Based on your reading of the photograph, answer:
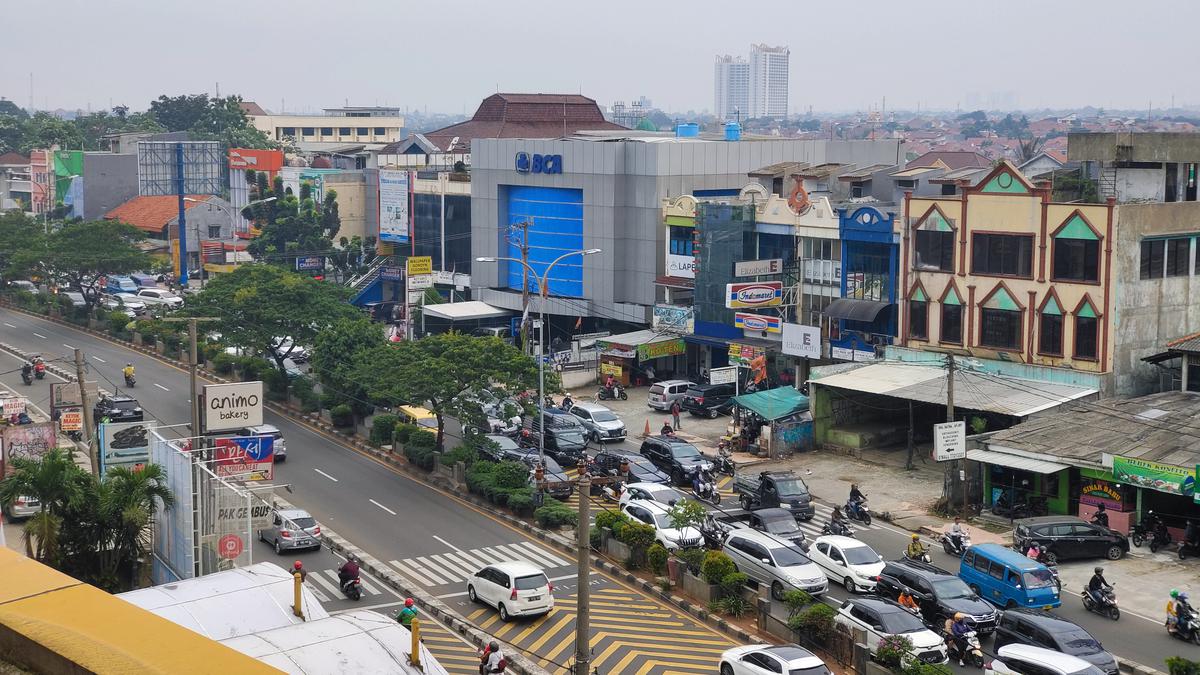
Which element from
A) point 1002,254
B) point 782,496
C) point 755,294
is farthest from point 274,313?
point 1002,254

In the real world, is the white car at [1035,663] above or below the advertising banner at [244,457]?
below

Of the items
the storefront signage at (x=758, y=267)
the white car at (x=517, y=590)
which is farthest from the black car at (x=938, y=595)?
the storefront signage at (x=758, y=267)

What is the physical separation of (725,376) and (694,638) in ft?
94.7

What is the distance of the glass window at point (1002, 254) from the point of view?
5450 centimetres

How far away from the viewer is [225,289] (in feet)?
226

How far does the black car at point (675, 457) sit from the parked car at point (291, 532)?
1446 centimetres

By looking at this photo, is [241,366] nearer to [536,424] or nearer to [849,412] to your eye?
[536,424]

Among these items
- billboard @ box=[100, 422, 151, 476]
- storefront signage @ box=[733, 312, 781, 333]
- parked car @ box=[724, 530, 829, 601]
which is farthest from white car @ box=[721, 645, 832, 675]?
storefront signage @ box=[733, 312, 781, 333]

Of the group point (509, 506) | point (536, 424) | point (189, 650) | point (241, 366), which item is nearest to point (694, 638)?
point (509, 506)

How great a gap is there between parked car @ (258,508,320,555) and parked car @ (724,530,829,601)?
44.5ft

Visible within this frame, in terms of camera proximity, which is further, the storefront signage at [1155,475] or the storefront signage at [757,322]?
the storefront signage at [757,322]

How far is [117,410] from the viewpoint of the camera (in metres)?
59.8

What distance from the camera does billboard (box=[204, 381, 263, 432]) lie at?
45438mm

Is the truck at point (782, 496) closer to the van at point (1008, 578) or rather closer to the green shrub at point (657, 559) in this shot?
the green shrub at point (657, 559)
